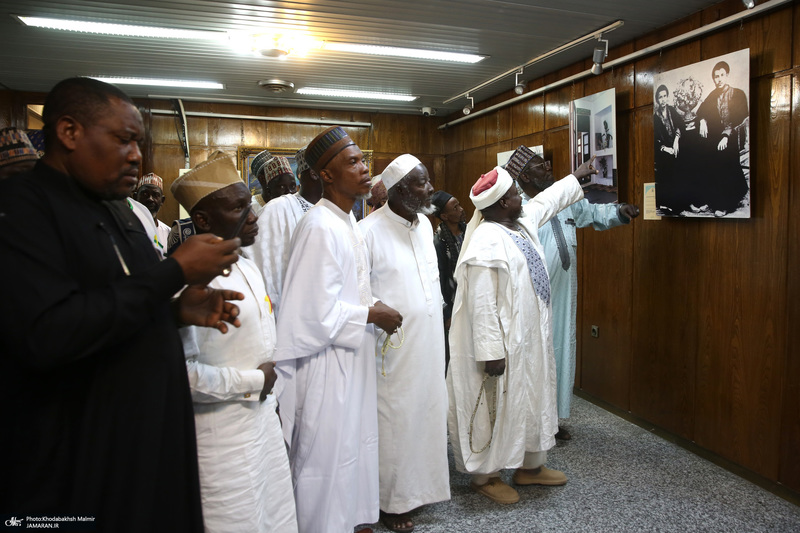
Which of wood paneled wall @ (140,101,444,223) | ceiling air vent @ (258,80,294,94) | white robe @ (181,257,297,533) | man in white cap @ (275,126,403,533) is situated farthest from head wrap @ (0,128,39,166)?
wood paneled wall @ (140,101,444,223)

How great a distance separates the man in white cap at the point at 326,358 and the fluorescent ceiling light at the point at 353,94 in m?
4.34

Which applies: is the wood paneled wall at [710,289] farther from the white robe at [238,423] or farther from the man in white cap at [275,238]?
the white robe at [238,423]

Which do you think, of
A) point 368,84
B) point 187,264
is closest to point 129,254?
point 187,264

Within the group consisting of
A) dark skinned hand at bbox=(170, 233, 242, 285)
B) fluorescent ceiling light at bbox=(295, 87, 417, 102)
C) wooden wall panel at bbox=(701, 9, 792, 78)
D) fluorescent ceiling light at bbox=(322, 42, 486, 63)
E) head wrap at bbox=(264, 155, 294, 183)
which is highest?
fluorescent ceiling light at bbox=(295, 87, 417, 102)

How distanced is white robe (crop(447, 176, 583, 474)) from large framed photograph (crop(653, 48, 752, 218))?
137cm

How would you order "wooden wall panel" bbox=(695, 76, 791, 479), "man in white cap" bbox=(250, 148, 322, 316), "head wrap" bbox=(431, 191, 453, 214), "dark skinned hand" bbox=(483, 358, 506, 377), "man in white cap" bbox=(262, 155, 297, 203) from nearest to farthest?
1. "dark skinned hand" bbox=(483, 358, 506, 377)
2. "wooden wall panel" bbox=(695, 76, 791, 479)
3. "man in white cap" bbox=(250, 148, 322, 316)
4. "man in white cap" bbox=(262, 155, 297, 203)
5. "head wrap" bbox=(431, 191, 453, 214)

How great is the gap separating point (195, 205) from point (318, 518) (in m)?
1.35

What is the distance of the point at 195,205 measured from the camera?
5.79ft

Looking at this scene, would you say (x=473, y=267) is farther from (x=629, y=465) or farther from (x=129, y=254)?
(x=129, y=254)

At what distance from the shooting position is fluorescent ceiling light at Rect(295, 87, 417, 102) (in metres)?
6.45

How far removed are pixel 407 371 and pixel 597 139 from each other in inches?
116

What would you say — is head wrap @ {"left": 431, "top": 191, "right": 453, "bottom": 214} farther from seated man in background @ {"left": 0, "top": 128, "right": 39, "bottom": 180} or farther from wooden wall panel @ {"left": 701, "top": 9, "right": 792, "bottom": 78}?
seated man in background @ {"left": 0, "top": 128, "right": 39, "bottom": 180}

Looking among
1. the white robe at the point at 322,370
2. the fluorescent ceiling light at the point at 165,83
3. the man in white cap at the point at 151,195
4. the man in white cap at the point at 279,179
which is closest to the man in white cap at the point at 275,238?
the man in white cap at the point at 279,179

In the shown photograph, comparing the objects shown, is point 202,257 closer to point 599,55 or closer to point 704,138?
point 704,138
